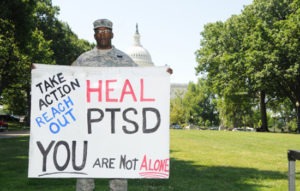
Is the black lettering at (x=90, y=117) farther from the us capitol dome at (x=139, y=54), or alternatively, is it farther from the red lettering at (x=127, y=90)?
the us capitol dome at (x=139, y=54)

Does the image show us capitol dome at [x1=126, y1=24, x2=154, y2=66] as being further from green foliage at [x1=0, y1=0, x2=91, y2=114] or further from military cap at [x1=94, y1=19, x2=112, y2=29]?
military cap at [x1=94, y1=19, x2=112, y2=29]

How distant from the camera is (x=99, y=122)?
16.5ft

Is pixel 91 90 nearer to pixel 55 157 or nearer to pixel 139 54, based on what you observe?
pixel 55 157

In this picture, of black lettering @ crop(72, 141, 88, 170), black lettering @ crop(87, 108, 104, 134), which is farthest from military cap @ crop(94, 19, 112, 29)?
black lettering @ crop(72, 141, 88, 170)

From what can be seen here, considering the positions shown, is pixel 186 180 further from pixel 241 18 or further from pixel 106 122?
pixel 241 18

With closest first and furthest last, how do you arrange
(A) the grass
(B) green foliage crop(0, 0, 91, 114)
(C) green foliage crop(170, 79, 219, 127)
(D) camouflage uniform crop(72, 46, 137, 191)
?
(D) camouflage uniform crop(72, 46, 137, 191), (A) the grass, (B) green foliage crop(0, 0, 91, 114), (C) green foliage crop(170, 79, 219, 127)

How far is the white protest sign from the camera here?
16.0 ft

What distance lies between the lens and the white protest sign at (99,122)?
486cm

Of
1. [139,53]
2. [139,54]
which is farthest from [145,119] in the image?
[139,53]

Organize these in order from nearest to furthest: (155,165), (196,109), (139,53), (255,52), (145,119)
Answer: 1. (155,165)
2. (145,119)
3. (255,52)
4. (196,109)
5. (139,53)

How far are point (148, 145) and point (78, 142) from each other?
0.83 m

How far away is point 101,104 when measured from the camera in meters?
5.05

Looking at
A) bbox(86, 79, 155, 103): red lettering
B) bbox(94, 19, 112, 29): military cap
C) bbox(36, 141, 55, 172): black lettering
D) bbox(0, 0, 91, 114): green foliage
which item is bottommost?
bbox(36, 141, 55, 172): black lettering

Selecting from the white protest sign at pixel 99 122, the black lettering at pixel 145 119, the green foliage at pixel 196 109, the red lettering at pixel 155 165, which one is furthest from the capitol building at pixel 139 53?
the red lettering at pixel 155 165
